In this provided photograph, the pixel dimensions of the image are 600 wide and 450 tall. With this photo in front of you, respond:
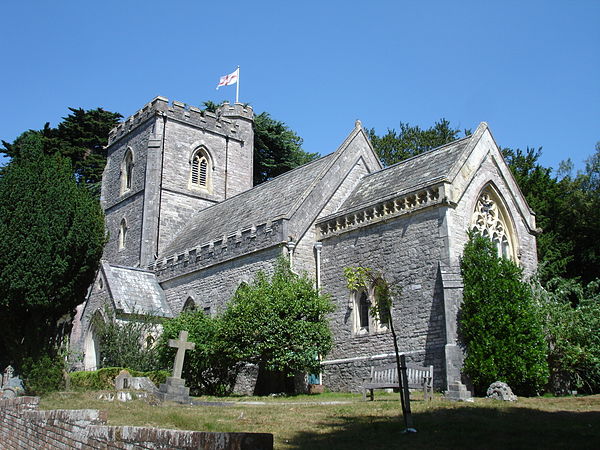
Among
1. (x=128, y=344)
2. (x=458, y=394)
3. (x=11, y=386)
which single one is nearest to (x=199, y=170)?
(x=128, y=344)

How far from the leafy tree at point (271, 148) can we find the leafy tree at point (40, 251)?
25.4 m

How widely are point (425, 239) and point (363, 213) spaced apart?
2689 mm

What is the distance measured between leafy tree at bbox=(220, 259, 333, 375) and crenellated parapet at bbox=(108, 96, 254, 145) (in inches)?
672

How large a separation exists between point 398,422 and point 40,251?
13525 mm

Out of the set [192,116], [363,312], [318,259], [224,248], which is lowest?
[363,312]

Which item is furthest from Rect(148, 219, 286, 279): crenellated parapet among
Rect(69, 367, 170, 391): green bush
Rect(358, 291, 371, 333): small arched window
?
Rect(69, 367, 170, 391): green bush

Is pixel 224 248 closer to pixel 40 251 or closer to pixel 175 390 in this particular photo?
pixel 40 251

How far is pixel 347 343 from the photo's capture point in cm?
2016

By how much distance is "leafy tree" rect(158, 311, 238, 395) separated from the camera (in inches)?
786

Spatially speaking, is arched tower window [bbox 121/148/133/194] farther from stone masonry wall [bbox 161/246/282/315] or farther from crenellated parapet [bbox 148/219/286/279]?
stone masonry wall [bbox 161/246/282/315]

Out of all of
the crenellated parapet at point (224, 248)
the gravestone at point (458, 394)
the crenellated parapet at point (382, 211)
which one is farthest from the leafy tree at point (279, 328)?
the gravestone at point (458, 394)

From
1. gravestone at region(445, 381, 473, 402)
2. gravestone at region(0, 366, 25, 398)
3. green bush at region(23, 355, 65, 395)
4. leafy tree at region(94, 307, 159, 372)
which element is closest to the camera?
gravestone at region(445, 381, 473, 402)

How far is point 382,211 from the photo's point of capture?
790 inches

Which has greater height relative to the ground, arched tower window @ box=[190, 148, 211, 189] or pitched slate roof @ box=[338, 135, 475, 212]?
arched tower window @ box=[190, 148, 211, 189]
